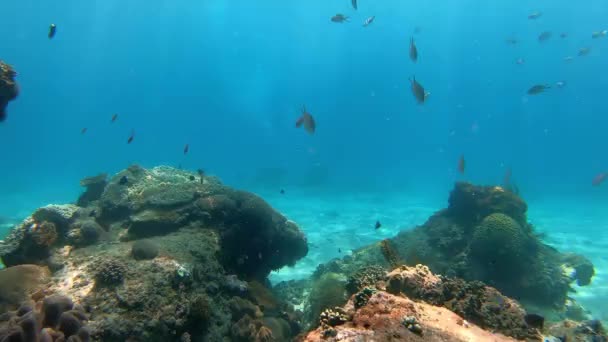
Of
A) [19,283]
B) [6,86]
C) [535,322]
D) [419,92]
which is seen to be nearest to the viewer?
[535,322]

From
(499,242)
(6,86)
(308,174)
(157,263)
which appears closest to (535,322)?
(157,263)

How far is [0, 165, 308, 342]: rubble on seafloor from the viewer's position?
596cm

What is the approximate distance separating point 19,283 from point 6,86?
4916 millimetres

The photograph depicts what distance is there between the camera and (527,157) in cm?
10662

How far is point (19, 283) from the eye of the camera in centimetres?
657

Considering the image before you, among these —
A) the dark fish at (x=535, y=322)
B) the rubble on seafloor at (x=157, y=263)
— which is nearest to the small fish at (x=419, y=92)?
the dark fish at (x=535, y=322)

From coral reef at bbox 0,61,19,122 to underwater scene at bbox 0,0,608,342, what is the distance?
0.06 m

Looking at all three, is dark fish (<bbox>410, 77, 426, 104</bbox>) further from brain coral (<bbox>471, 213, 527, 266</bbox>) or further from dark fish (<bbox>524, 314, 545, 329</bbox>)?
brain coral (<bbox>471, 213, 527, 266</bbox>)

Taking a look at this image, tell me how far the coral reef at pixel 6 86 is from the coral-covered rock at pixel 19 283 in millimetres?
4184

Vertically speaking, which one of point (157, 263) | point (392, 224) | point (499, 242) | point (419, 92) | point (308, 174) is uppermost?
point (308, 174)

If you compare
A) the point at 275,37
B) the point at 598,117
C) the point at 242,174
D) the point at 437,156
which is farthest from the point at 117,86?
the point at 598,117

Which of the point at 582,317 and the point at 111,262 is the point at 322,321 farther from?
the point at 582,317

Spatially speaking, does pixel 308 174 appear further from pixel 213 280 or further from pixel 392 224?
pixel 213 280

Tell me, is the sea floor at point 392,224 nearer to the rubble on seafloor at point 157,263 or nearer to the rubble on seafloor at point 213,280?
the rubble on seafloor at point 213,280
